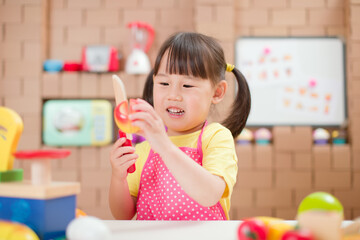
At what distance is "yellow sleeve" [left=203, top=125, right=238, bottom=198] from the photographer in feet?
2.46

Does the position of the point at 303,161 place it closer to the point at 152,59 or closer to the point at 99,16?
the point at 152,59

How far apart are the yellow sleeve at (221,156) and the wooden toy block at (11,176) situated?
0.35 meters

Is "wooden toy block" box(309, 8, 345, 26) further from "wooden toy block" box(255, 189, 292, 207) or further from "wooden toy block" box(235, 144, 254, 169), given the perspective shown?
"wooden toy block" box(255, 189, 292, 207)

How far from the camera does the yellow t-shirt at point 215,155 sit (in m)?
0.75

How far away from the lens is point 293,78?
2422mm

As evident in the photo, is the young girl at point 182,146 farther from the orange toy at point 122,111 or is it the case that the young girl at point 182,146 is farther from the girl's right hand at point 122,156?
the orange toy at point 122,111

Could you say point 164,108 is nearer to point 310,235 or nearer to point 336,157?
point 310,235

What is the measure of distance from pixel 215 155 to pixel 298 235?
15.9 inches

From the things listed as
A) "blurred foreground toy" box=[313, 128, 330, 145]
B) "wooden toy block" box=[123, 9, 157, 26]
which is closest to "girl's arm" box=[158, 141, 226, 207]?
"blurred foreground toy" box=[313, 128, 330, 145]

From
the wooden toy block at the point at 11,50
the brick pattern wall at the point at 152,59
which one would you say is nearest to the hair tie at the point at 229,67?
the brick pattern wall at the point at 152,59

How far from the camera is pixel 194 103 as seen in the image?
33.1 inches

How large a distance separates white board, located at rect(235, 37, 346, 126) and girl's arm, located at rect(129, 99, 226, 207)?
5.77ft

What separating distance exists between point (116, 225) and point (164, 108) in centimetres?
31

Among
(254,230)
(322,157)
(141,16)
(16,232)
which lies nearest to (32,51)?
(141,16)
